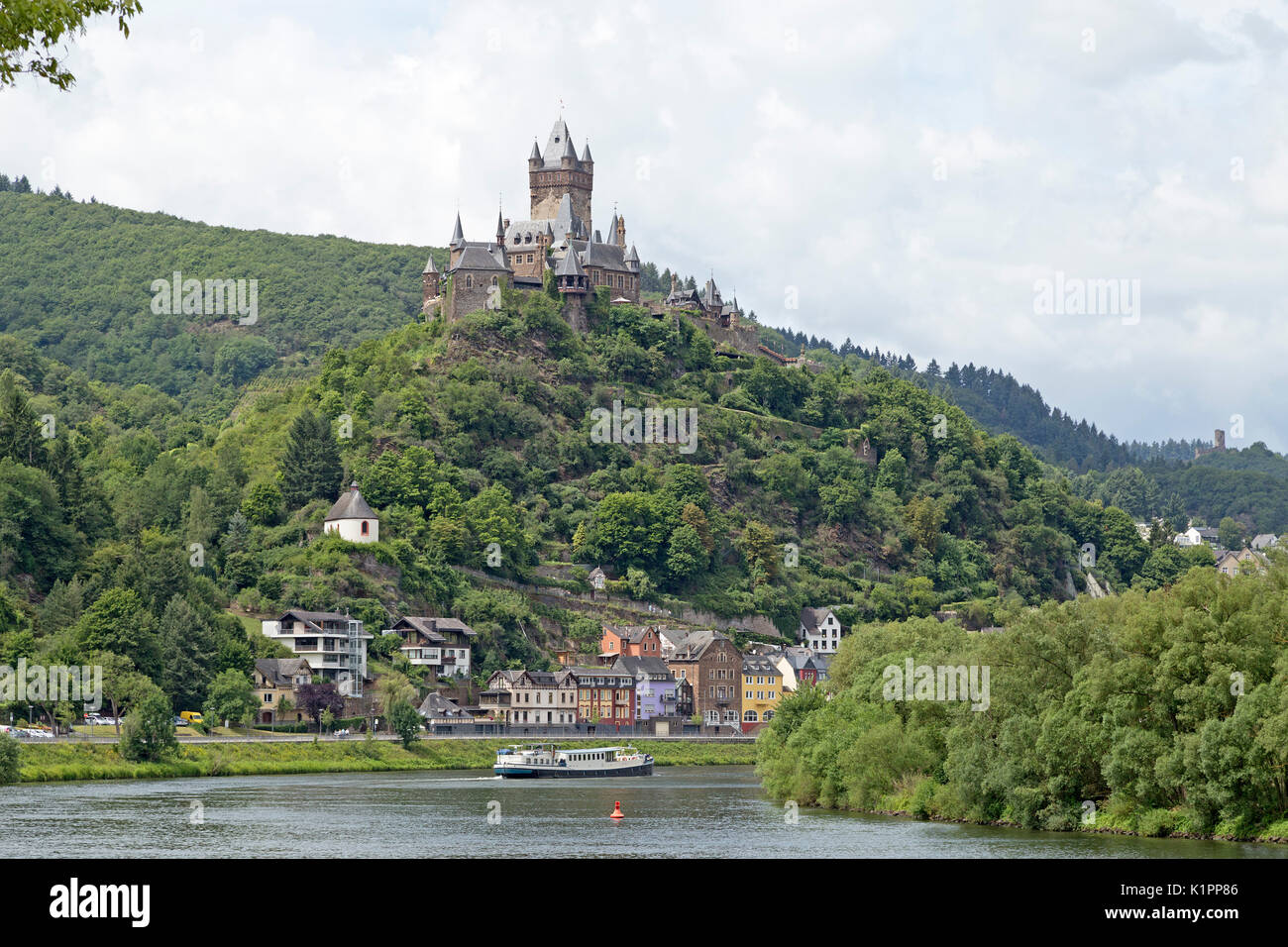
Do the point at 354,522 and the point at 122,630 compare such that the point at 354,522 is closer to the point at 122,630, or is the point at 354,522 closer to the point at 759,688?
the point at 759,688

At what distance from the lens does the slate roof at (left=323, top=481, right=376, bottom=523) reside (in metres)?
163

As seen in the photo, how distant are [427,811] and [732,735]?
82259 mm

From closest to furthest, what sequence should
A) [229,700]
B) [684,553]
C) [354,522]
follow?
[229,700], [354,522], [684,553]

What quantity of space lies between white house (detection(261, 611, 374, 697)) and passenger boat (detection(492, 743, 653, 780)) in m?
17.2

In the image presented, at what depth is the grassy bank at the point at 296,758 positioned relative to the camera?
102125mm

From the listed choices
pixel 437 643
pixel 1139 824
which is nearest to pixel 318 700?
pixel 437 643

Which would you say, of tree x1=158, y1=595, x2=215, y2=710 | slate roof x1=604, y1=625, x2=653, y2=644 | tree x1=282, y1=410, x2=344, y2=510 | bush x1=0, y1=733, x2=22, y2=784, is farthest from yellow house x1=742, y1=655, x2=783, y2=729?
bush x1=0, y1=733, x2=22, y2=784

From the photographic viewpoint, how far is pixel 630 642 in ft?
549

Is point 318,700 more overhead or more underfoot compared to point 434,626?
more underfoot

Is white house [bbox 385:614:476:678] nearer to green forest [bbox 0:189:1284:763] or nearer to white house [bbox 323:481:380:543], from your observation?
green forest [bbox 0:189:1284:763]

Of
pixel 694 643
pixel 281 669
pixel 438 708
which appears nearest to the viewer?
pixel 281 669

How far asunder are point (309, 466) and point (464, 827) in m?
104

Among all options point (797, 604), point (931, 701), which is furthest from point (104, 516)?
point (931, 701)
